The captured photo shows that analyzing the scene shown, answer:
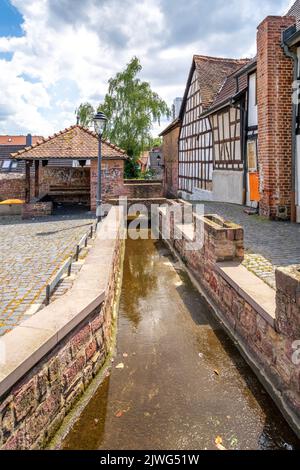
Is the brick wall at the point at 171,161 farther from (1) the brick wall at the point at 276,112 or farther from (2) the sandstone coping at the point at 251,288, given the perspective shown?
(2) the sandstone coping at the point at 251,288

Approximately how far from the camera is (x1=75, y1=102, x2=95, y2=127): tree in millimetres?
28453

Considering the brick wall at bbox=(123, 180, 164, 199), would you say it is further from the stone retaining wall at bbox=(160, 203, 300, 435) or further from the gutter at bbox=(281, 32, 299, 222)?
the stone retaining wall at bbox=(160, 203, 300, 435)

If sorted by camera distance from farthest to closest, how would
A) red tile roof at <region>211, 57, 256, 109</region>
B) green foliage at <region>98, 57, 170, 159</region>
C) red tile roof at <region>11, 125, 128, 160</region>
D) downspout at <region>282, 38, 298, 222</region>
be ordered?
1. green foliage at <region>98, 57, 170, 159</region>
2. red tile roof at <region>11, 125, 128, 160</region>
3. red tile roof at <region>211, 57, 256, 109</region>
4. downspout at <region>282, 38, 298, 222</region>

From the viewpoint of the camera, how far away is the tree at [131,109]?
2753 cm

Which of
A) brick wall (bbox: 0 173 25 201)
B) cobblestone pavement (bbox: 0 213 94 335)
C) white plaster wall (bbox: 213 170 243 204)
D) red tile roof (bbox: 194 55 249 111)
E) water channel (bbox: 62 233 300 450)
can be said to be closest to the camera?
water channel (bbox: 62 233 300 450)

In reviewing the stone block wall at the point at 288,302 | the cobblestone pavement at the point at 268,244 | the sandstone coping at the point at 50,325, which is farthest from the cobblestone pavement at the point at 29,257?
the cobblestone pavement at the point at 268,244

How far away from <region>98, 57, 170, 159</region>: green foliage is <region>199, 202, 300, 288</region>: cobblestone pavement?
18466mm

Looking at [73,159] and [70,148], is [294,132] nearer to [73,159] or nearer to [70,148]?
[73,159]

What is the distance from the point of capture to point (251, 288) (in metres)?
4.72

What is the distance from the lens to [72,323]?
350 cm

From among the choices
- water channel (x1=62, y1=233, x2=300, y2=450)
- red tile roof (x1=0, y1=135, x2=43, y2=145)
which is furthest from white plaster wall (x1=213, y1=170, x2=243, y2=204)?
red tile roof (x1=0, y1=135, x2=43, y2=145)

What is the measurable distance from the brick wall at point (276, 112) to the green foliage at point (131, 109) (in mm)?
18180
